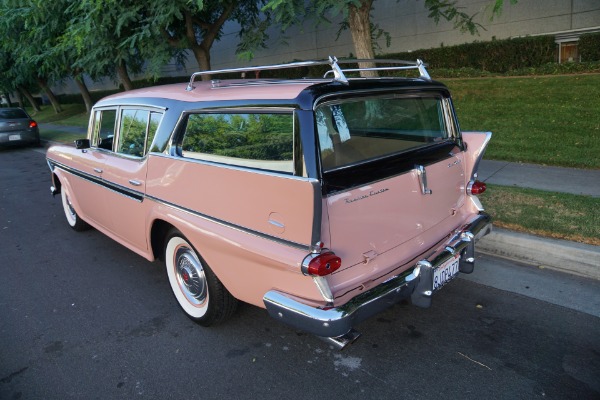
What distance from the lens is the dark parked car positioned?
14.7m

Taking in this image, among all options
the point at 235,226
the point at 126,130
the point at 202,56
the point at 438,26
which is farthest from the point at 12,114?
the point at 235,226

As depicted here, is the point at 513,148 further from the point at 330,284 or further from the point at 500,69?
the point at 330,284

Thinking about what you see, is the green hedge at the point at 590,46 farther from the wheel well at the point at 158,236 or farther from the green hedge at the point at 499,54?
the wheel well at the point at 158,236

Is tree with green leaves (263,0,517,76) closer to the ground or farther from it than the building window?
farther from it

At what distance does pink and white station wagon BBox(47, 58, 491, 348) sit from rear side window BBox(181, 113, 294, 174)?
0.03ft

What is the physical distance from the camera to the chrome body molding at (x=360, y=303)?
2436mm

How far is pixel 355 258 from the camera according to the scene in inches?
107

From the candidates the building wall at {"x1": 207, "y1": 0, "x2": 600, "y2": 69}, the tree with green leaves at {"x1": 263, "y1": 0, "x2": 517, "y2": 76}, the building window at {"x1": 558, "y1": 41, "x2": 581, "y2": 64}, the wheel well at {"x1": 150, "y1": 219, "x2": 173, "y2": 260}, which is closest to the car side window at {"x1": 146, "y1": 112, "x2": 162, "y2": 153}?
the wheel well at {"x1": 150, "y1": 219, "x2": 173, "y2": 260}

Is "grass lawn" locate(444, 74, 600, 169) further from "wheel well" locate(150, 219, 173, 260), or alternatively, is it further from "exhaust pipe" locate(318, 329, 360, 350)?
"wheel well" locate(150, 219, 173, 260)

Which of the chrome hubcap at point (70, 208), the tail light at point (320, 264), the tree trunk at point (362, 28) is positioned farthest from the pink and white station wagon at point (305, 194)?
the tree trunk at point (362, 28)

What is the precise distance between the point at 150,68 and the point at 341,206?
27.1 feet

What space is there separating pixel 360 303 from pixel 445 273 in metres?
0.83

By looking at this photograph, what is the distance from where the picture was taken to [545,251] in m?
4.16

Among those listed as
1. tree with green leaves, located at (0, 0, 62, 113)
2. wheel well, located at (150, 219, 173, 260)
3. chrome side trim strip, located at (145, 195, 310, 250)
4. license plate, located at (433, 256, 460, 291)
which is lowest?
license plate, located at (433, 256, 460, 291)
